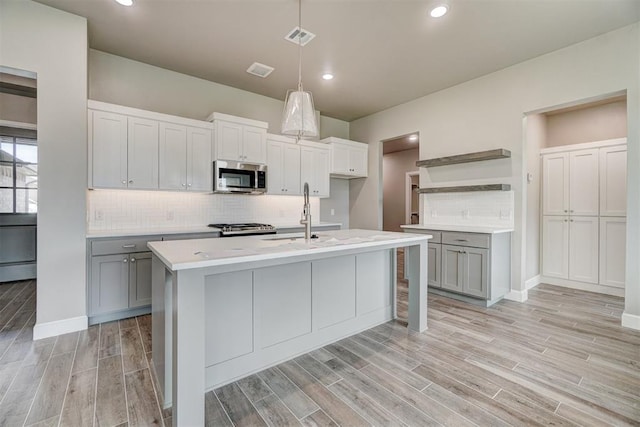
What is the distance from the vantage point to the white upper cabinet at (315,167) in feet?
15.9

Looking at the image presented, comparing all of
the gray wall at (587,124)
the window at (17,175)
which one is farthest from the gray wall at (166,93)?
the gray wall at (587,124)

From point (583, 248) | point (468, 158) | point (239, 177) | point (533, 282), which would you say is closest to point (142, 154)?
point (239, 177)

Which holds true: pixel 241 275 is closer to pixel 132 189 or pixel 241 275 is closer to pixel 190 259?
pixel 190 259

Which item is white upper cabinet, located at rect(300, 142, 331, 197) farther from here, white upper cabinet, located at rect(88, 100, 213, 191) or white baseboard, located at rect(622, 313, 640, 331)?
white baseboard, located at rect(622, 313, 640, 331)

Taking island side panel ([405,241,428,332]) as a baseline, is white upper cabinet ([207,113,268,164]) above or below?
above

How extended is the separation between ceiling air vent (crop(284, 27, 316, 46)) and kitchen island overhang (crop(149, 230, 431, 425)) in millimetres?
2145

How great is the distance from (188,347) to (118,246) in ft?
6.98

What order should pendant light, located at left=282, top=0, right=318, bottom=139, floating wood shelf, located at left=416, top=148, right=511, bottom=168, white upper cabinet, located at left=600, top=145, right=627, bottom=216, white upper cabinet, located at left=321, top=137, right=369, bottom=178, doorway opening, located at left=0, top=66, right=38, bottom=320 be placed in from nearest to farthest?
1. pendant light, located at left=282, top=0, right=318, bottom=139
2. floating wood shelf, located at left=416, top=148, right=511, bottom=168
3. white upper cabinet, located at left=600, top=145, right=627, bottom=216
4. doorway opening, located at left=0, top=66, right=38, bottom=320
5. white upper cabinet, located at left=321, top=137, right=369, bottom=178

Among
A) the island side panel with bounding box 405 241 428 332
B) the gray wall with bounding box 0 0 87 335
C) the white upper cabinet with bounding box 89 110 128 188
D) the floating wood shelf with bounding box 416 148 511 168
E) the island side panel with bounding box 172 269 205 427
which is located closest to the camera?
the island side panel with bounding box 172 269 205 427

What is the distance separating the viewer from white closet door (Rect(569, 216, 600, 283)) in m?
4.01

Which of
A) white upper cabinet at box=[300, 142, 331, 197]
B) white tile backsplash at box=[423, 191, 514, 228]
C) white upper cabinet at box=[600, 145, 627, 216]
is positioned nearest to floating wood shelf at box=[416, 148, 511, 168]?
white tile backsplash at box=[423, 191, 514, 228]

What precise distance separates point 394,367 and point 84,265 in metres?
2.95

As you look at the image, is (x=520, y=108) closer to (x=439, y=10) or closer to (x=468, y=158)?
(x=468, y=158)

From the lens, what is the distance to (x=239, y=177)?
401 centimetres
